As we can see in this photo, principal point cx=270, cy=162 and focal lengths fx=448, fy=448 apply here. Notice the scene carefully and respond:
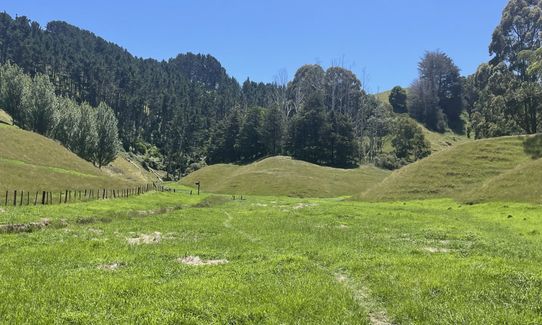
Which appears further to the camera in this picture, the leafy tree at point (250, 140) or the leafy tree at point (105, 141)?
the leafy tree at point (250, 140)

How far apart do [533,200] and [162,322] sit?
57.6 metres

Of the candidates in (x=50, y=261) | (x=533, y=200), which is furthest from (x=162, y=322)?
(x=533, y=200)

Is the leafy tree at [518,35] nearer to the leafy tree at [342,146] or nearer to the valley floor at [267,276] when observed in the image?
the leafy tree at [342,146]

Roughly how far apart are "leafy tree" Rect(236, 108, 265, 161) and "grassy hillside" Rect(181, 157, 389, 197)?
108 ft

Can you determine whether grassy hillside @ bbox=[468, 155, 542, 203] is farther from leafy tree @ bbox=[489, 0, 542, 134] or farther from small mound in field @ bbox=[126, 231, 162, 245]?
leafy tree @ bbox=[489, 0, 542, 134]

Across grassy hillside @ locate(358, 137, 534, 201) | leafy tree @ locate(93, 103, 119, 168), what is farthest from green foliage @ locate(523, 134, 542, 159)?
leafy tree @ locate(93, 103, 119, 168)

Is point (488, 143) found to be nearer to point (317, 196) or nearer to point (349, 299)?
point (317, 196)

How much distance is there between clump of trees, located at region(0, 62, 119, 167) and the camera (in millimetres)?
127450

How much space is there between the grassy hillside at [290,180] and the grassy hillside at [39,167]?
41004 mm

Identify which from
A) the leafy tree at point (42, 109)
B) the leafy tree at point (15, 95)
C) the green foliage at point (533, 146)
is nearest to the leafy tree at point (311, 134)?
the green foliage at point (533, 146)

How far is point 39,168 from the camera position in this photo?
7769 cm

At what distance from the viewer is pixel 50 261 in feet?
68.8

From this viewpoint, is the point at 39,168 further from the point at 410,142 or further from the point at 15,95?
the point at 410,142

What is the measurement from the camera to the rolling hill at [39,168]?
66.3 m
